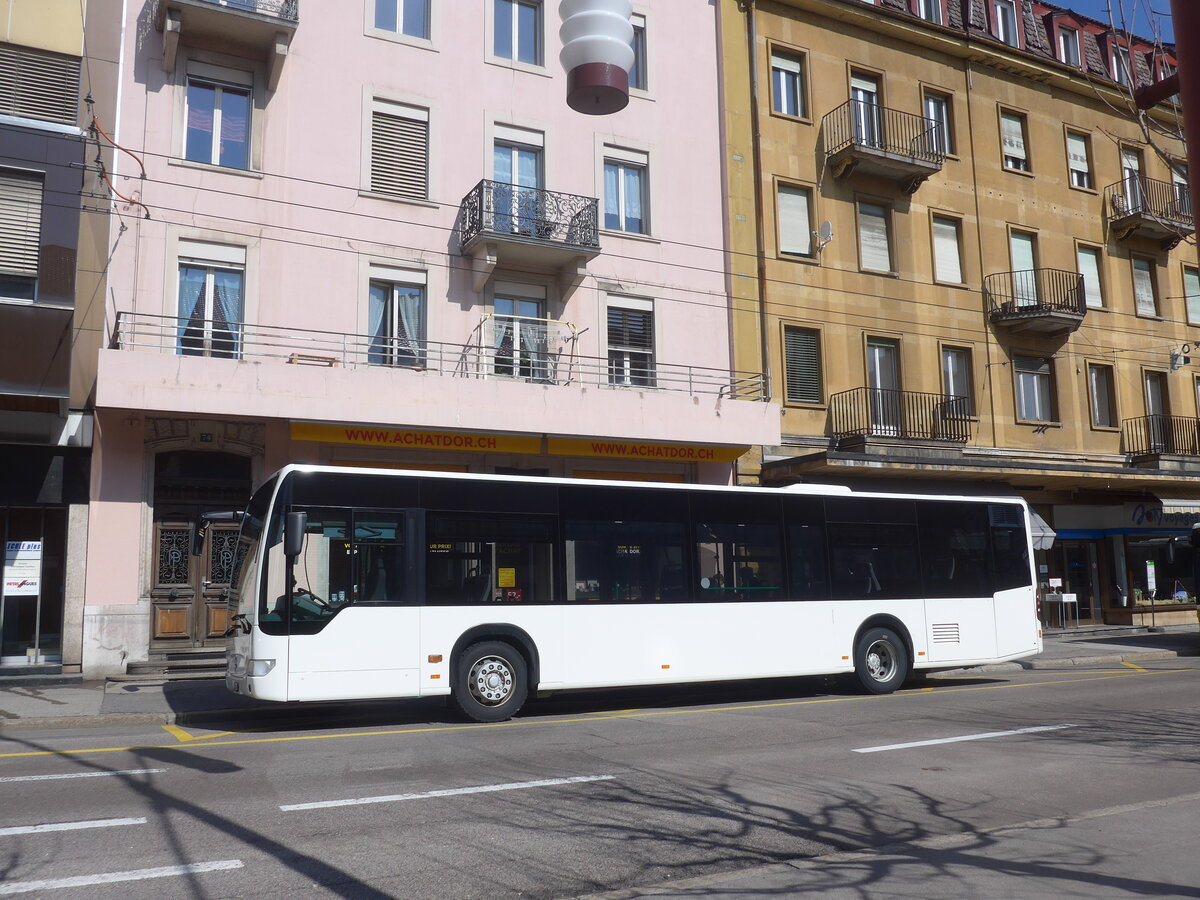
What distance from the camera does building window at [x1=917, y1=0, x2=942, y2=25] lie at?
2802 centimetres

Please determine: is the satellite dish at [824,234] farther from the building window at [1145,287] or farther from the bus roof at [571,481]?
the building window at [1145,287]

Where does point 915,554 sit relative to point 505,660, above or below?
above

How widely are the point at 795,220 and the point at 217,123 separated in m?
13.2

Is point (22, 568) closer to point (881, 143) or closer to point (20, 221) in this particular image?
point (20, 221)

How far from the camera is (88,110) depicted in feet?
58.0

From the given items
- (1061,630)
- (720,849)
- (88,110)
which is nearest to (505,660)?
(720,849)

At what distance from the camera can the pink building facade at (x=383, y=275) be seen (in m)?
17.6

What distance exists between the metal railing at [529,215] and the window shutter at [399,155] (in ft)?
3.58

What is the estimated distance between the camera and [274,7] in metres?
19.0

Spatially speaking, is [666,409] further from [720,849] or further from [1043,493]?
[720,849]

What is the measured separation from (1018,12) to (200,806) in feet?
103

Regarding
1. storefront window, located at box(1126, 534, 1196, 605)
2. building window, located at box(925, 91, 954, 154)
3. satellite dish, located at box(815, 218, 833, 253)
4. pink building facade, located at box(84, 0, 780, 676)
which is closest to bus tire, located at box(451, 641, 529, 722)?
pink building facade, located at box(84, 0, 780, 676)

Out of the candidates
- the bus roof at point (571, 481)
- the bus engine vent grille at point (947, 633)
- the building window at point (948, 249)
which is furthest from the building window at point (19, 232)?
the building window at point (948, 249)

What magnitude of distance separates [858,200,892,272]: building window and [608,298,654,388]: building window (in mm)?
6437
